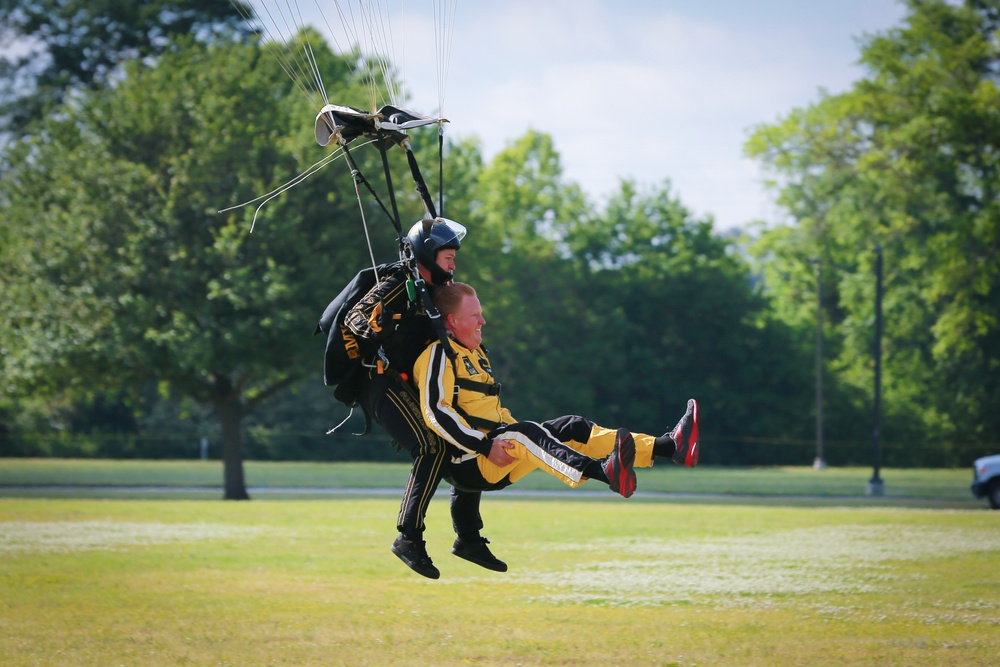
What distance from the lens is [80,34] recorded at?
5131cm

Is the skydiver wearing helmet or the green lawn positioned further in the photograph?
the green lawn

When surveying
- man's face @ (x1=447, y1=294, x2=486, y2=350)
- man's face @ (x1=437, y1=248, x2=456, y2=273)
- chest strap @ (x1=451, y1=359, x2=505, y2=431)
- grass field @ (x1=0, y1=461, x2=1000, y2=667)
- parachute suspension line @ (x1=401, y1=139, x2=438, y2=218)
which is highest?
parachute suspension line @ (x1=401, y1=139, x2=438, y2=218)

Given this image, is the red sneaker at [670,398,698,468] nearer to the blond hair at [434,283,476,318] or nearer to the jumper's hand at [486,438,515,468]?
the jumper's hand at [486,438,515,468]

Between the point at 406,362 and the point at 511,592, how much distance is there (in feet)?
28.4

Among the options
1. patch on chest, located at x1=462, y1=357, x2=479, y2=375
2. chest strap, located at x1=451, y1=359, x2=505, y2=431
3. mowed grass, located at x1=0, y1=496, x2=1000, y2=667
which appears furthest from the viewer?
mowed grass, located at x1=0, y1=496, x2=1000, y2=667

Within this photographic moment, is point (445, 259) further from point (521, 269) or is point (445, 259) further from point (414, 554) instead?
point (521, 269)

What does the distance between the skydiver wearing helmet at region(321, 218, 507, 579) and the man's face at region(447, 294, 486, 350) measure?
0.60 feet

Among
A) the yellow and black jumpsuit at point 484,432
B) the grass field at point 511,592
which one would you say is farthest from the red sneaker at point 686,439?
the grass field at point 511,592

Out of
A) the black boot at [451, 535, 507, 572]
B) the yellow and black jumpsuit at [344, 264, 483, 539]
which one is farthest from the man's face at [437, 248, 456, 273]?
the black boot at [451, 535, 507, 572]

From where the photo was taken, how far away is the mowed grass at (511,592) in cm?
1153

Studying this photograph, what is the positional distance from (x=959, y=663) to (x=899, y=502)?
22.8 meters

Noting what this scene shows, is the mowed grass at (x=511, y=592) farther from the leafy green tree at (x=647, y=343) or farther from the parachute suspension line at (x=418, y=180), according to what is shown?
the leafy green tree at (x=647, y=343)

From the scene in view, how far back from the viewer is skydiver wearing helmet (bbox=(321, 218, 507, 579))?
741 centimetres

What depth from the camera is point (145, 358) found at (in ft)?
96.5
